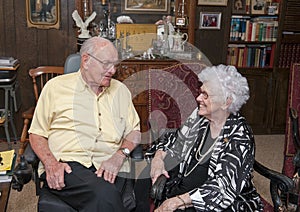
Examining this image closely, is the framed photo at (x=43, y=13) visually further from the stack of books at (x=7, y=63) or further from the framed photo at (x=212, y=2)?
the framed photo at (x=212, y=2)

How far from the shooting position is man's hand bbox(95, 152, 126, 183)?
1.91 metres

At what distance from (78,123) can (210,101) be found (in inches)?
29.6

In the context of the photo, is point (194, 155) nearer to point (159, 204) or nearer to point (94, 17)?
point (159, 204)

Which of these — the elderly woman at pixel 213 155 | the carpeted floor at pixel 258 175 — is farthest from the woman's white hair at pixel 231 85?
the carpeted floor at pixel 258 175

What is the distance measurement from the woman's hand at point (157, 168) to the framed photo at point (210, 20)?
2233mm

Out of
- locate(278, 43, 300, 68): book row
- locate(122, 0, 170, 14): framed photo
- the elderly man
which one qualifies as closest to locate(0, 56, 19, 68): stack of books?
locate(122, 0, 170, 14): framed photo

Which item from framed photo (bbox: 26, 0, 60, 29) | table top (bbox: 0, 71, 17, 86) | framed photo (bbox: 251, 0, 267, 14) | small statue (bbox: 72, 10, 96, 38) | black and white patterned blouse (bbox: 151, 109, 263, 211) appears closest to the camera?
black and white patterned blouse (bbox: 151, 109, 263, 211)

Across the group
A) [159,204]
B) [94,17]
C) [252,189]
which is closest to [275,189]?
[252,189]

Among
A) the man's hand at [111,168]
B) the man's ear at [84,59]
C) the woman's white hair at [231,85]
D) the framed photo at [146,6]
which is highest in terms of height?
the framed photo at [146,6]

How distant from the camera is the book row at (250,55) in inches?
158

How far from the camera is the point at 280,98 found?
13.5ft

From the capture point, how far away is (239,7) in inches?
154

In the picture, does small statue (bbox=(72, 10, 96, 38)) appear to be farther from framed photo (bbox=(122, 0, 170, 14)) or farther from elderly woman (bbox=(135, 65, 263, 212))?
elderly woman (bbox=(135, 65, 263, 212))

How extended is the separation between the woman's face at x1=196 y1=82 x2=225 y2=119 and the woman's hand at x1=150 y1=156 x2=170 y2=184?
0.35m
